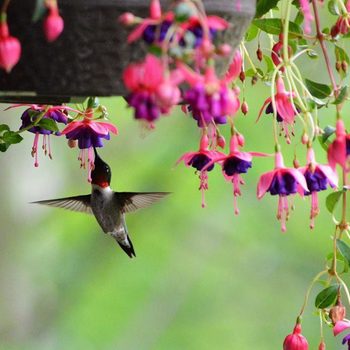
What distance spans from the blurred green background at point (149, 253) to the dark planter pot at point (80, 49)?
2693 mm

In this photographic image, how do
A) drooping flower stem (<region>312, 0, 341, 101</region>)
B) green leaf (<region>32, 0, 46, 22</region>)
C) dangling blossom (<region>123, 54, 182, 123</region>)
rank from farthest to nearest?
drooping flower stem (<region>312, 0, 341, 101</region>)
green leaf (<region>32, 0, 46, 22</region>)
dangling blossom (<region>123, 54, 182, 123</region>)

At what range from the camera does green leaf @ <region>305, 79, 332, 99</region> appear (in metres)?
1.55

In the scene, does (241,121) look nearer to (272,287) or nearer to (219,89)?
(272,287)

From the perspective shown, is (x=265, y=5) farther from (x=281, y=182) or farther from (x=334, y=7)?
(x=281, y=182)

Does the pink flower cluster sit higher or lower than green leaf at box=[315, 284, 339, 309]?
higher

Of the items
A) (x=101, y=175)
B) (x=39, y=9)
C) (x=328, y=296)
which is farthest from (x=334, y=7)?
(x=39, y=9)

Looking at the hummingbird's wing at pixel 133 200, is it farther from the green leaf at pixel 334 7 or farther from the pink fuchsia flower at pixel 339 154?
the pink fuchsia flower at pixel 339 154

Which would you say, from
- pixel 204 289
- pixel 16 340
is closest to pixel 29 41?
pixel 16 340

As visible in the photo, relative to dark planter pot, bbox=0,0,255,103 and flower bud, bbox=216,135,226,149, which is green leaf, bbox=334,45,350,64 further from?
dark planter pot, bbox=0,0,255,103

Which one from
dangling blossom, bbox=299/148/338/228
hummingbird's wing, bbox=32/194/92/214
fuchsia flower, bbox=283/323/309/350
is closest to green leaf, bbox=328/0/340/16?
dangling blossom, bbox=299/148/338/228

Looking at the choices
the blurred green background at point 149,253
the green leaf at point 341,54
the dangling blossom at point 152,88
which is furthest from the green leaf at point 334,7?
the blurred green background at point 149,253

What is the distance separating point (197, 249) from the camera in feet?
14.4

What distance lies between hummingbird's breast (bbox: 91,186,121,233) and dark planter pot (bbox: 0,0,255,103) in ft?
2.36

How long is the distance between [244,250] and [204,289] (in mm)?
226
